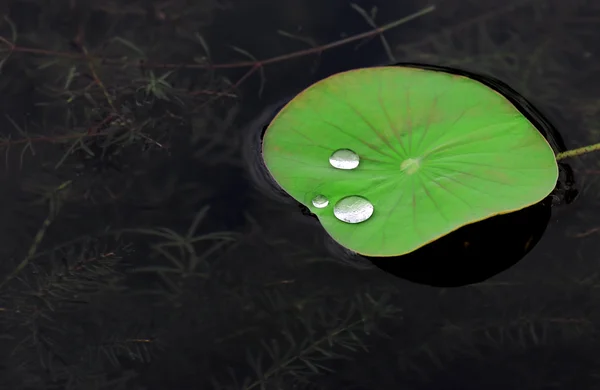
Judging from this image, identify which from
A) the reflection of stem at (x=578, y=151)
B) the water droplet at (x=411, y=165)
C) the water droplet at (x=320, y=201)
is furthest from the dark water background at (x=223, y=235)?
the water droplet at (x=411, y=165)

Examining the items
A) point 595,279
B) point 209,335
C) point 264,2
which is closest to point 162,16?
point 264,2

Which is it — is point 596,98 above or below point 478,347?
above

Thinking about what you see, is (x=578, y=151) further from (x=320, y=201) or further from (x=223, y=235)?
(x=223, y=235)

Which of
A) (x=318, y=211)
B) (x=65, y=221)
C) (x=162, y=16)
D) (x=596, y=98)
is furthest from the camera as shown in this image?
(x=162, y=16)

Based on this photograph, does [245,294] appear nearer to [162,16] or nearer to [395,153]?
[395,153]

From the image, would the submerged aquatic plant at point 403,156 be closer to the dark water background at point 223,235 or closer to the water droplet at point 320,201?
the water droplet at point 320,201

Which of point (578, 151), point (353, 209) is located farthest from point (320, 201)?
point (578, 151)

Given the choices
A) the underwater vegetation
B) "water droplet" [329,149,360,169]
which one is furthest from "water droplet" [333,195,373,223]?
"water droplet" [329,149,360,169]
